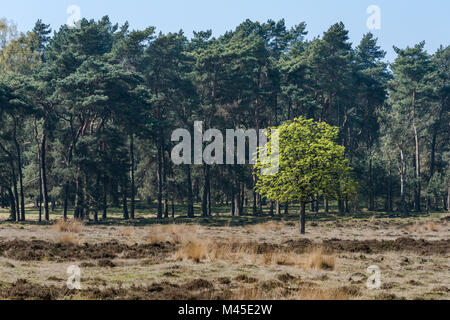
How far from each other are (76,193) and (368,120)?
43535mm

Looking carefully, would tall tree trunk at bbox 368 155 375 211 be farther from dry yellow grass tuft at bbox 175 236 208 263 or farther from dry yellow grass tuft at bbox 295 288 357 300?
dry yellow grass tuft at bbox 295 288 357 300

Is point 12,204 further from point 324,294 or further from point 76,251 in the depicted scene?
point 324,294

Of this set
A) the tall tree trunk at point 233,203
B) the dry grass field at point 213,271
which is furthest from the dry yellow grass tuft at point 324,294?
the tall tree trunk at point 233,203

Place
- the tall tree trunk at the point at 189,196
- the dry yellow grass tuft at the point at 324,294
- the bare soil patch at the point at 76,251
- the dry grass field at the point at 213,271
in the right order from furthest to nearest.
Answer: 1. the tall tree trunk at the point at 189,196
2. the bare soil patch at the point at 76,251
3. the dry grass field at the point at 213,271
4. the dry yellow grass tuft at the point at 324,294


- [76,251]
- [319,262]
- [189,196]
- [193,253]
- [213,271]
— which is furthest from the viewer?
[189,196]

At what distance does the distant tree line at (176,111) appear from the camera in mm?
52188

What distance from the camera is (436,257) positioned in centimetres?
2469

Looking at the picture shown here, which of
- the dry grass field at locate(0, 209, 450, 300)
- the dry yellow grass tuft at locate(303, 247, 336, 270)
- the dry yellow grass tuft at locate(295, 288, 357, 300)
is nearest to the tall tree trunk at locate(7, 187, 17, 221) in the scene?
the dry grass field at locate(0, 209, 450, 300)

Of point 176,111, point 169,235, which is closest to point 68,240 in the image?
point 169,235

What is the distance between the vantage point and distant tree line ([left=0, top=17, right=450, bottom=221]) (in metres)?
52.2

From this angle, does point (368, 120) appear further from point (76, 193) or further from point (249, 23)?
point (76, 193)

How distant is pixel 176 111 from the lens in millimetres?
63562

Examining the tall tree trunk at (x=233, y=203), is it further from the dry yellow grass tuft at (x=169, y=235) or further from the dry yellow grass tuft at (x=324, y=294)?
the dry yellow grass tuft at (x=324, y=294)
